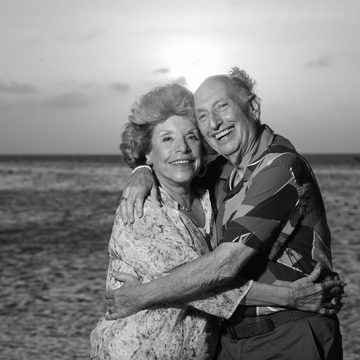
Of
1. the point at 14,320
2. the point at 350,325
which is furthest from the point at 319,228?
the point at 14,320

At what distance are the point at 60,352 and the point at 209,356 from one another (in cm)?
469

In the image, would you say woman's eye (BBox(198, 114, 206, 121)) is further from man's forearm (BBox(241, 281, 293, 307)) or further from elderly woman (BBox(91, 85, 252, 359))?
man's forearm (BBox(241, 281, 293, 307))

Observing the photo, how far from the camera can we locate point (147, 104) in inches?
158

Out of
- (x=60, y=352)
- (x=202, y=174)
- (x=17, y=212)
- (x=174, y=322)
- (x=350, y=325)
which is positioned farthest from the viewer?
(x=17, y=212)

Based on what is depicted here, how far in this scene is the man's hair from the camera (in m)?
3.84

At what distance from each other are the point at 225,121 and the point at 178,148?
0.34m

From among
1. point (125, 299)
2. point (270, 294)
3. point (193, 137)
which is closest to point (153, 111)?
point (193, 137)

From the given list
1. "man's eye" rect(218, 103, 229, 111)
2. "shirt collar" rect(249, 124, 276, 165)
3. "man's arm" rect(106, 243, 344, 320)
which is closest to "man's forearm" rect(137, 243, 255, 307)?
"man's arm" rect(106, 243, 344, 320)

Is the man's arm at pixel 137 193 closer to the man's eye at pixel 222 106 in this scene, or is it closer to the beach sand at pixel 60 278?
the man's eye at pixel 222 106

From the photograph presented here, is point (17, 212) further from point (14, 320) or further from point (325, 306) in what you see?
point (325, 306)

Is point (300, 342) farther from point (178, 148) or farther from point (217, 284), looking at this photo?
point (178, 148)

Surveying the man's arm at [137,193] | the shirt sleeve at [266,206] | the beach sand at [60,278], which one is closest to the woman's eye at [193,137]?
the man's arm at [137,193]

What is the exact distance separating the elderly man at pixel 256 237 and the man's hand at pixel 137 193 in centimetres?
2

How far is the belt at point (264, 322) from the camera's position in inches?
140
